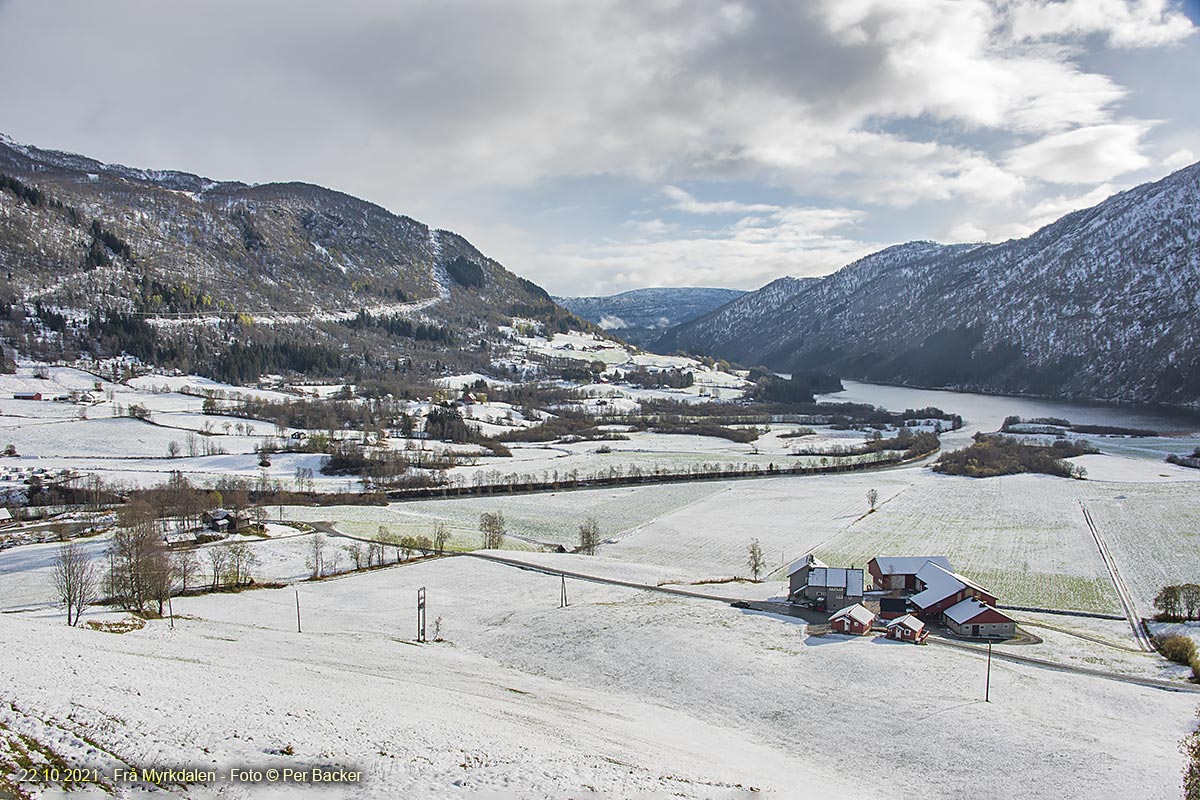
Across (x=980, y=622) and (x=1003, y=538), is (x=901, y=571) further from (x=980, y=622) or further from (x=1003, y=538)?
(x=1003, y=538)

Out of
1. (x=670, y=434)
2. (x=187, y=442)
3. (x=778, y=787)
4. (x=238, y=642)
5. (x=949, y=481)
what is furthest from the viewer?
(x=670, y=434)

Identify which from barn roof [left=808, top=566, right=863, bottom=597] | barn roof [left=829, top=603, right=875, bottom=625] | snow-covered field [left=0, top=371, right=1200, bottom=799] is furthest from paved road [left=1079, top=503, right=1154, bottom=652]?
barn roof [left=808, top=566, right=863, bottom=597]

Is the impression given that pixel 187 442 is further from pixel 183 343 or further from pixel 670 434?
pixel 670 434

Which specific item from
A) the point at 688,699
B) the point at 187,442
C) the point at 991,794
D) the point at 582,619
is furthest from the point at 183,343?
the point at 991,794


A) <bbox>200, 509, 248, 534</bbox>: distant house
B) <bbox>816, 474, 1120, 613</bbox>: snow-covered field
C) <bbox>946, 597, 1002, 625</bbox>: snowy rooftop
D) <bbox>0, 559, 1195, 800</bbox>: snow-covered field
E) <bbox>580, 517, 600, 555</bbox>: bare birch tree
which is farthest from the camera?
<bbox>200, 509, 248, 534</bbox>: distant house

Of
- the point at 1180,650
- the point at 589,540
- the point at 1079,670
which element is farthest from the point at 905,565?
the point at 589,540

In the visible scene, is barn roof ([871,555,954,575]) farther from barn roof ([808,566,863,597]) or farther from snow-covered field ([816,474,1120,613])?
snow-covered field ([816,474,1120,613])
